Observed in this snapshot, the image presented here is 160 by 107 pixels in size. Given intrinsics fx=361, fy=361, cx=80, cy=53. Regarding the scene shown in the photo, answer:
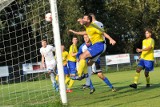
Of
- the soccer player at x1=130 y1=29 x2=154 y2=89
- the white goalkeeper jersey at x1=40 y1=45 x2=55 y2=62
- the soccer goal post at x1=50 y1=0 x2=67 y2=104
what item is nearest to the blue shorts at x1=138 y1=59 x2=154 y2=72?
the soccer player at x1=130 y1=29 x2=154 y2=89

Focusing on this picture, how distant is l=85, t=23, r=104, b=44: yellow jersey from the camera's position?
9336 millimetres

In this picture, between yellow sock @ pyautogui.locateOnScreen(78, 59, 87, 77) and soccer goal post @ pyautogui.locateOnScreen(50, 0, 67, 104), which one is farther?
yellow sock @ pyautogui.locateOnScreen(78, 59, 87, 77)

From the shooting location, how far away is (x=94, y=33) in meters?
9.40

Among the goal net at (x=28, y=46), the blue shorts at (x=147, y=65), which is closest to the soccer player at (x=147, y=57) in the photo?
the blue shorts at (x=147, y=65)

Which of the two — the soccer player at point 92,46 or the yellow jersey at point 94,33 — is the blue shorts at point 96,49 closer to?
the soccer player at point 92,46

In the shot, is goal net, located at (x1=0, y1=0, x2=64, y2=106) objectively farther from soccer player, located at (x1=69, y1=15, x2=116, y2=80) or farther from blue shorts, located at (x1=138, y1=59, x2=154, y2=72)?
blue shorts, located at (x1=138, y1=59, x2=154, y2=72)

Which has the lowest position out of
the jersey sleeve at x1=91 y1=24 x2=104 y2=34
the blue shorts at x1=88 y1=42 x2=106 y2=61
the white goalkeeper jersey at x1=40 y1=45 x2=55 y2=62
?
the blue shorts at x1=88 y1=42 x2=106 y2=61

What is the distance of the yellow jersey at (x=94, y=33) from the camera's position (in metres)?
9.34

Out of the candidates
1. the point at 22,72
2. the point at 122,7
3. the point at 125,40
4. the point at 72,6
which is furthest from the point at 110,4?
the point at 22,72

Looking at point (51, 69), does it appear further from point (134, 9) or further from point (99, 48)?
point (134, 9)

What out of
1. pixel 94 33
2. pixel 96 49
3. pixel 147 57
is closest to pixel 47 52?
pixel 147 57

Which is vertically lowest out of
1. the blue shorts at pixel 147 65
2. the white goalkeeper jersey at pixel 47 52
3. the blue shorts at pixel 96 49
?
→ the blue shorts at pixel 147 65

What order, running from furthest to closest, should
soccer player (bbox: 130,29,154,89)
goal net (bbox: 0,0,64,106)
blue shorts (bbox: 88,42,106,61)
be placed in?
soccer player (bbox: 130,29,154,89) < goal net (bbox: 0,0,64,106) < blue shorts (bbox: 88,42,106,61)

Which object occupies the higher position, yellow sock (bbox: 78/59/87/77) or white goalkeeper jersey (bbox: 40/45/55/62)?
white goalkeeper jersey (bbox: 40/45/55/62)
